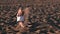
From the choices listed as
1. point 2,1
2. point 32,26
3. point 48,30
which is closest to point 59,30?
point 48,30

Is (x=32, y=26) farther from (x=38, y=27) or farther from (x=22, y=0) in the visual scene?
(x=22, y=0)

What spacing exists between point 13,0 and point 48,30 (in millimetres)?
14373

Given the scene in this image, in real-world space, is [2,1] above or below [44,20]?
above

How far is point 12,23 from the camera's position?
14094 millimetres

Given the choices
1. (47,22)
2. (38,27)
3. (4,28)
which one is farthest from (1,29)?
(47,22)

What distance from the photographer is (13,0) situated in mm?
26250

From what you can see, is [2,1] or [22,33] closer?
[22,33]

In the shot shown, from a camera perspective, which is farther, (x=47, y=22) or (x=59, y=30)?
(x=47, y=22)

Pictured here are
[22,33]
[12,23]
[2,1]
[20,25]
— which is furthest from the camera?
[2,1]

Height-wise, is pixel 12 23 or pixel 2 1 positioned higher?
pixel 2 1

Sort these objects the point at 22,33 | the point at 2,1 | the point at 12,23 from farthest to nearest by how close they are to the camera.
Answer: the point at 2,1 → the point at 12,23 → the point at 22,33

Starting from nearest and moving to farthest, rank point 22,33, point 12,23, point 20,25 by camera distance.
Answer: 1. point 22,33
2. point 20,25
3. point 12,23

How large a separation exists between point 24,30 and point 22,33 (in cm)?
39

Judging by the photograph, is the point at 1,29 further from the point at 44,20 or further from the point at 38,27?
the point at 44,20
